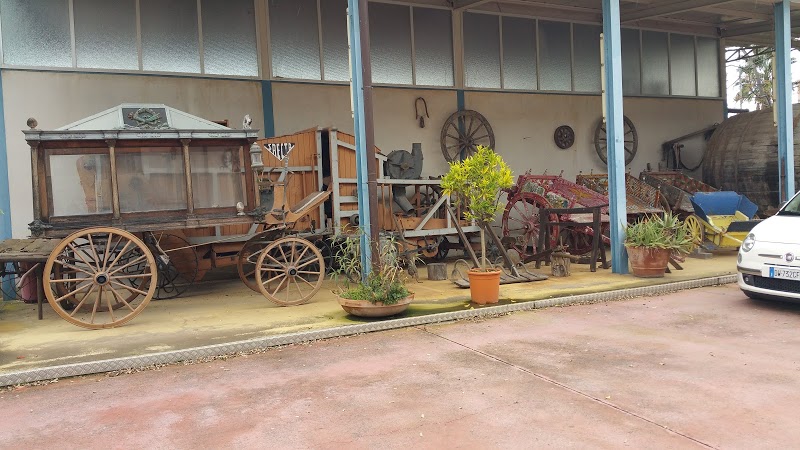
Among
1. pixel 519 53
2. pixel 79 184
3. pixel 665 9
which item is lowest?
pixel 79 184

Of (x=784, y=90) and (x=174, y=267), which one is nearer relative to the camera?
(x=174, y=267)

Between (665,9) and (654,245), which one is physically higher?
(665,9)

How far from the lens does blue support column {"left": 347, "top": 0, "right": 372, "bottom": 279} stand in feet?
24.1

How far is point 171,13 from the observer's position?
33.6ft

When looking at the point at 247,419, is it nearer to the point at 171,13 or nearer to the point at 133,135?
the point at 133,135

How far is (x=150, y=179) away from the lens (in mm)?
7113

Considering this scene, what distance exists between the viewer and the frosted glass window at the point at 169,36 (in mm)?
10094

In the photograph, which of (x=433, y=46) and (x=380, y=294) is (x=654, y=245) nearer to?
(x=380, y=294)

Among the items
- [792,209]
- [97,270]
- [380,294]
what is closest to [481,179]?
[380,294]

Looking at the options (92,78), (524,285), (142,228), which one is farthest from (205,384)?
(92,78)

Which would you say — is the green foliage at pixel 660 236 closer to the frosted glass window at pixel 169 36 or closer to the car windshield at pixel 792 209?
the car windshield at pixel 792 209

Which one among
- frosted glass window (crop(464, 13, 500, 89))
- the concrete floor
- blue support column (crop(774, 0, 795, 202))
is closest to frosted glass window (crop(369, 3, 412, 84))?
frosted glass window (crop(464, 13, 500, 89))

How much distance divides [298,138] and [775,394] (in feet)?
23.8

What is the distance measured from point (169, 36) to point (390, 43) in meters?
4.13
